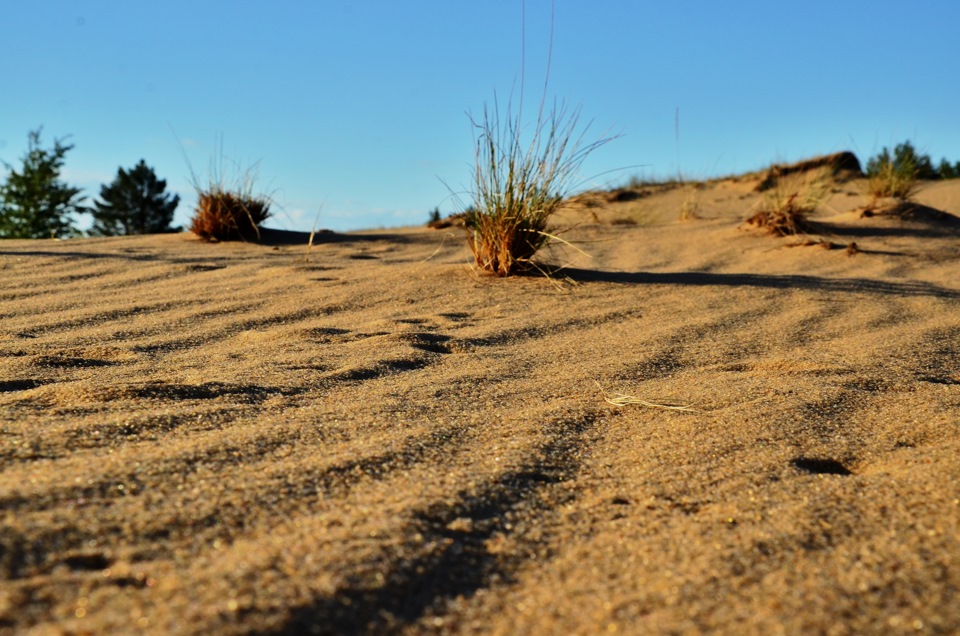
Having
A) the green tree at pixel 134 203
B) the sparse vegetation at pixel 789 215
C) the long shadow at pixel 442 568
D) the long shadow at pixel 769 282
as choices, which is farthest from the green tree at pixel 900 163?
the green tree at pixel 134 203

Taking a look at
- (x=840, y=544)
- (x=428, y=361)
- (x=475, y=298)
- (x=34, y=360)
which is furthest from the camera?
(x=475, y=298)

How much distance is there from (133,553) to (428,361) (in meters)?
1.30

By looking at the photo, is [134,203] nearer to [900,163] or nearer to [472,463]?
[900,163]

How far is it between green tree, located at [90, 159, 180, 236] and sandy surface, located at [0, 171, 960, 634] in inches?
995

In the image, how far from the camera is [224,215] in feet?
17.0

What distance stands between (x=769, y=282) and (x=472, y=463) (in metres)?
2.64

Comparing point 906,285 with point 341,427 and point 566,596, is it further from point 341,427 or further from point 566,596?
point 566,596

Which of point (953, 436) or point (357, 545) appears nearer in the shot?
point (357, 545)

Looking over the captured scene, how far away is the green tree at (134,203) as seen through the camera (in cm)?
2677

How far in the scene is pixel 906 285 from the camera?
12.6 ft

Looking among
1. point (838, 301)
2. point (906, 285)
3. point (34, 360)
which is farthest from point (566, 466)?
point (906, 285)

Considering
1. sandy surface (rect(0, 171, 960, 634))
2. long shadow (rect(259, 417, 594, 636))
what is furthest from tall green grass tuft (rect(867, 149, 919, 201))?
long shadow (rect(259, 417, 594, 636))

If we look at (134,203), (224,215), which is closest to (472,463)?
(224,215)

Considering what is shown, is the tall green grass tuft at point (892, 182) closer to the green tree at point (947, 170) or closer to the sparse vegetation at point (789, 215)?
the sparse vegetation at point (789, 215)
